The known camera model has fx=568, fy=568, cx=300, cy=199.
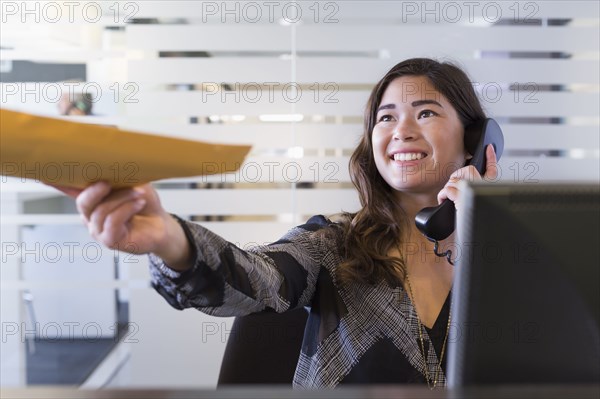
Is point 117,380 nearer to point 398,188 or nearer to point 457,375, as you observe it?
point 398,188

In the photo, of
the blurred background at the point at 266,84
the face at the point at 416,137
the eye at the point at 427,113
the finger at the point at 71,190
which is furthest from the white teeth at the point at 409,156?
the finger at the point at 71,190

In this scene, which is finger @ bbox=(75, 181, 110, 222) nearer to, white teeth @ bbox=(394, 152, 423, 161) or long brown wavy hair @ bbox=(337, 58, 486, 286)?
long brown wavy hair @ bbox=(337, 58, 486, 286)

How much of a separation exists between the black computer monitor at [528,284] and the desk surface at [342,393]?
1 centimetres

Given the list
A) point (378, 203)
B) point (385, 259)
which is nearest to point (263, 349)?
point (385, 259)

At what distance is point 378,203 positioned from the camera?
1465 mm

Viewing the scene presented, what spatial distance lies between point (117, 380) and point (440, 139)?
5.94ft

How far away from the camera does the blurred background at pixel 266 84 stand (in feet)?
6.29

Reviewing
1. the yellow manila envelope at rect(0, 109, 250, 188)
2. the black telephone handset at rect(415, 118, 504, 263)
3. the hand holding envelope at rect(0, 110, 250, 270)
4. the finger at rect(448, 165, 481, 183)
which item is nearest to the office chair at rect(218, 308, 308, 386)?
the black telephone handset at rect(415, 118, 504, 263)

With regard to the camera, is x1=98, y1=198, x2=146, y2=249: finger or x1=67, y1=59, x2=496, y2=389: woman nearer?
x1=98, y1=198, x2=146, y2=249: finger

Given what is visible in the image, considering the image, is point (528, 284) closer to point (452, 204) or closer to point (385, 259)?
point (452, 204)

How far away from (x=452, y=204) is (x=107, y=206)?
0.80 metres

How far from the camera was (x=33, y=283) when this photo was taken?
6.61 ft

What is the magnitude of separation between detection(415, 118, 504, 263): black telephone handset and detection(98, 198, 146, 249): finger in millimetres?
697

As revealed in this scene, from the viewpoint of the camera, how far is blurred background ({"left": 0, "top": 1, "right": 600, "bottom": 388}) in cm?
192
